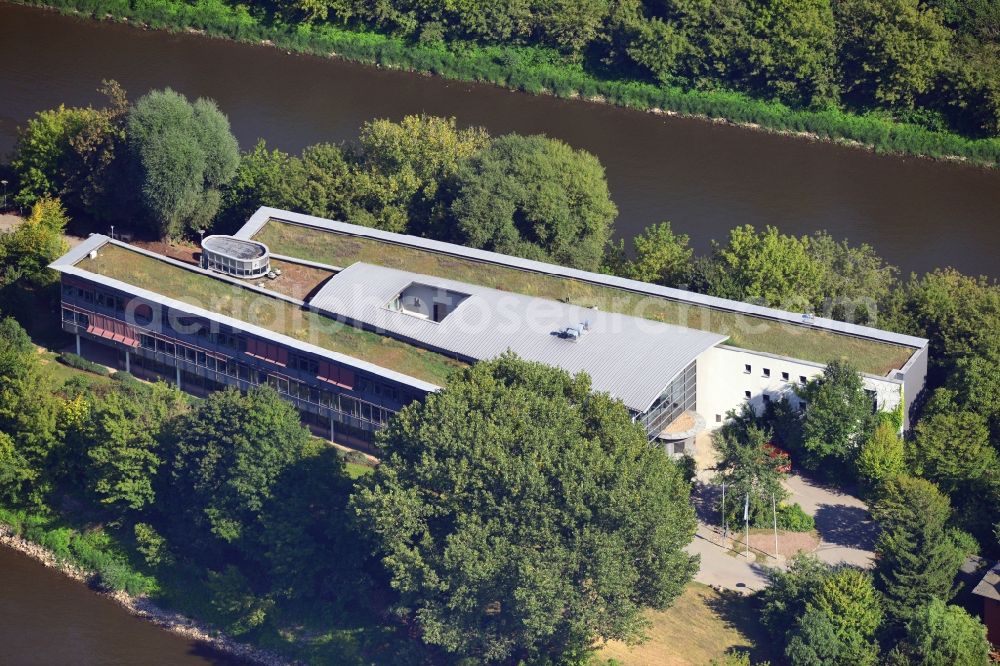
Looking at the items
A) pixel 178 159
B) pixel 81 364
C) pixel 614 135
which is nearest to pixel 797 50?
pixel 614 135

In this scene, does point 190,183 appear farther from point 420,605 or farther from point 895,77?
point 895,77

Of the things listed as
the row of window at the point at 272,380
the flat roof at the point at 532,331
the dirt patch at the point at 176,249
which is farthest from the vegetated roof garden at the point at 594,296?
the row of window at the point at 272,380

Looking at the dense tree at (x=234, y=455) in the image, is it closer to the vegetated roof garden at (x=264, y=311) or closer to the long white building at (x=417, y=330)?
the long white building at (x=417, y=330)

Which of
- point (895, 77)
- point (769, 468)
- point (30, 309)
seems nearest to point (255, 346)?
point (30, 309)

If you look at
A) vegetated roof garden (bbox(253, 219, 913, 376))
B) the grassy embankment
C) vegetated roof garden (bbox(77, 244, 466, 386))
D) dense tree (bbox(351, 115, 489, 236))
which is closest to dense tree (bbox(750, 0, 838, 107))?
the grassy embankment

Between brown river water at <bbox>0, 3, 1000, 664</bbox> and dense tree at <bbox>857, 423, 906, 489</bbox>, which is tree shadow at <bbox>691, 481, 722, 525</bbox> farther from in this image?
brown river water at <bbox>0, 3, 1000, 664</bbox>
